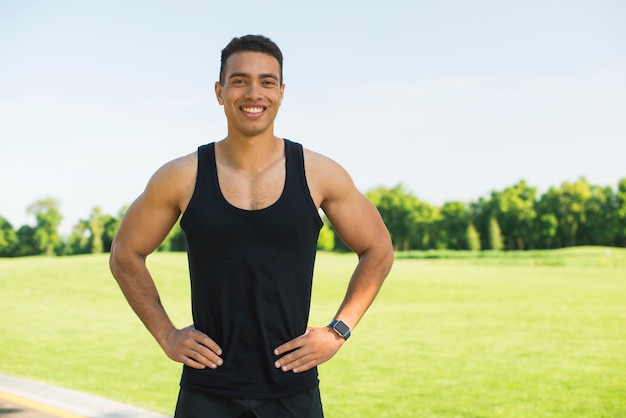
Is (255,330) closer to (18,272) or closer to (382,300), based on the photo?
(382,300)

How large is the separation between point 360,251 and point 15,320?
611 inches

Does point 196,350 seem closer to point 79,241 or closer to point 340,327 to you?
point 340,327

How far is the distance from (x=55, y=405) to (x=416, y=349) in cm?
685

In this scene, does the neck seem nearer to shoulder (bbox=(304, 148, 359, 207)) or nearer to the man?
the man

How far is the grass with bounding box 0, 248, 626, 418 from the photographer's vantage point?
7.76 m

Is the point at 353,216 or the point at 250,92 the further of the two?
the point at 353,216

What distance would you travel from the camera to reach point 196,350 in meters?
2.55

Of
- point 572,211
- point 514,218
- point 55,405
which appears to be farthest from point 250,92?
point 572,211

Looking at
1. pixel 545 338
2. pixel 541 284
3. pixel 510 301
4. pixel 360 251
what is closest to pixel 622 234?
pixel 541 284

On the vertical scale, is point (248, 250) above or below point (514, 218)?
below

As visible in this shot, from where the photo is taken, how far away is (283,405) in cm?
258

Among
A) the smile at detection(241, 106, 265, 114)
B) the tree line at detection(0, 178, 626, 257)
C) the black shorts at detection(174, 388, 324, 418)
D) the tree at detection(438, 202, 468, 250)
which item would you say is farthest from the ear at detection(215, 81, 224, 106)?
the tree at detection(438, 202, 468, 250)

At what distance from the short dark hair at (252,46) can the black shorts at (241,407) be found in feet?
4.23

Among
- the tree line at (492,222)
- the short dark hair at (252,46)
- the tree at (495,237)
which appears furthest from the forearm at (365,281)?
the tree at (495,237)
